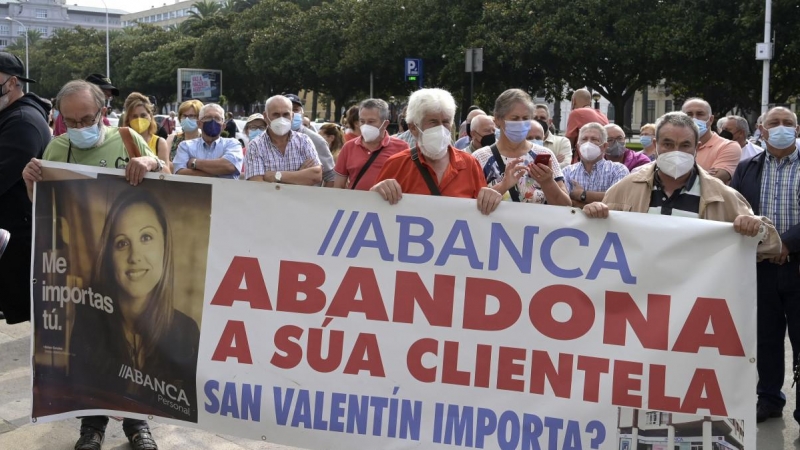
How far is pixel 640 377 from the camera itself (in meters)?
3.48

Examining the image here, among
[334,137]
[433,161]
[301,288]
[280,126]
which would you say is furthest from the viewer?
[334,137]

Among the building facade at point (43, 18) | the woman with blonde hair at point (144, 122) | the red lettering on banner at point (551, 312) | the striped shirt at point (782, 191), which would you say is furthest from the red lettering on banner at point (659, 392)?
the building facade at point (43, 18)

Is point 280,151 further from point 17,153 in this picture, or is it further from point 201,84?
point 201,84

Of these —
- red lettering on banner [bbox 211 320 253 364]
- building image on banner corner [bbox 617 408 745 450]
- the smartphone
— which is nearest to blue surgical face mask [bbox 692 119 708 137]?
the smartphone

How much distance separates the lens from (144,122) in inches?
287

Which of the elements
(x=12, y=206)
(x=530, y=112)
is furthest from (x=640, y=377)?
(x=12, y=206)

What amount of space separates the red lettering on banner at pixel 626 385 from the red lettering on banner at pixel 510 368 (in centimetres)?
35

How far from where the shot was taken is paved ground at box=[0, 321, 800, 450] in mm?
4547

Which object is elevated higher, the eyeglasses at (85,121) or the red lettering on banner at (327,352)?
the eyeglasses at (85,121)

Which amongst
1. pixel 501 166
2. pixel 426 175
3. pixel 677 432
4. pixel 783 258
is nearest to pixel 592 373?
pixel 677 432

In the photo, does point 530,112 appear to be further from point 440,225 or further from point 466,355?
point 466,355

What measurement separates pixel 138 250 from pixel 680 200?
242 centimetres

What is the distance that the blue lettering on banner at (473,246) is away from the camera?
3602 millimetres

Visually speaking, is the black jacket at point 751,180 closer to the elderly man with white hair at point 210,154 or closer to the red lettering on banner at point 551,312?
the red lettering on banner at point 551,312
